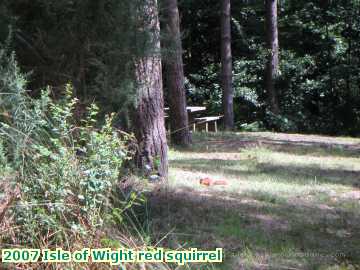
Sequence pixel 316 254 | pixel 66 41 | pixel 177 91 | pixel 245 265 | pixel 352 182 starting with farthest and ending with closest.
Answer: 1. pixel 177 91
2. pixel 352 182
3. pixel 66 41
4. pixel 316 254
5. pixel 245 265

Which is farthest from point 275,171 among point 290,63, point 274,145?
point 290,63

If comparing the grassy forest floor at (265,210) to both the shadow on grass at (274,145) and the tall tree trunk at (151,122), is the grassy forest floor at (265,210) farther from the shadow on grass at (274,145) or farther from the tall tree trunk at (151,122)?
the shadow on grass at (274,145)

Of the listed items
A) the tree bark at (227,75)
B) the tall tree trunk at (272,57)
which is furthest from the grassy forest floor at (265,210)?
the tall tree trunk at (272,57)

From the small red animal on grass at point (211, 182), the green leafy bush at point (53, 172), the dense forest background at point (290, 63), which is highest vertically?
the dense forest background at point (290, 63)

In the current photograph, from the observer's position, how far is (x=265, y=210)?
6.23 metres

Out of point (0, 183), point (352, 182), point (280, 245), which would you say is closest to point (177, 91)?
point (352, 182)

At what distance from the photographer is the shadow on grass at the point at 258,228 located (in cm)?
481

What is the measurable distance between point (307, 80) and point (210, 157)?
12.1 meters

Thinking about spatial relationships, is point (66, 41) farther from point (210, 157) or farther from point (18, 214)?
point (210, 157)

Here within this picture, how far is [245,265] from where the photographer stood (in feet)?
15.0

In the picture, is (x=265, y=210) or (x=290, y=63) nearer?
(x=265, y=210)

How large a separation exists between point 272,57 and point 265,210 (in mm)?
15064

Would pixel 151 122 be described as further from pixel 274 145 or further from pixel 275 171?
pixel 274 145

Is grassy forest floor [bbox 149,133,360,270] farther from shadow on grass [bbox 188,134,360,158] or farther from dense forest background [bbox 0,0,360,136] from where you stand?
dense forest background [bbox 0,0,360,136]
